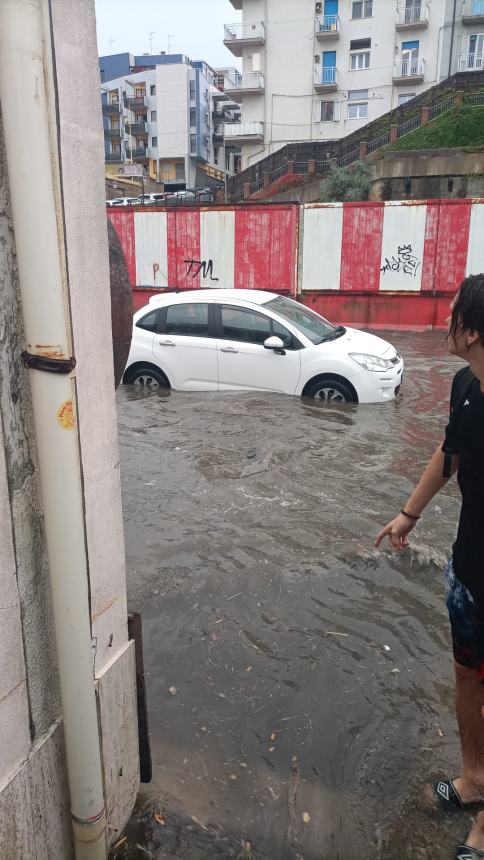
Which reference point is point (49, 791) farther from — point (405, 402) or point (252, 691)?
point (405, 402)

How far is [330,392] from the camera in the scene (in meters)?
8.14

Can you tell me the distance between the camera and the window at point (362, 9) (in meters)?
43.7

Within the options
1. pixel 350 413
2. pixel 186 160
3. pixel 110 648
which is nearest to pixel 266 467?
pixel 350 413

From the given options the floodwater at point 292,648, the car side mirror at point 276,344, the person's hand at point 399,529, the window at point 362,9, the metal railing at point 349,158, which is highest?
the window at point 362,9

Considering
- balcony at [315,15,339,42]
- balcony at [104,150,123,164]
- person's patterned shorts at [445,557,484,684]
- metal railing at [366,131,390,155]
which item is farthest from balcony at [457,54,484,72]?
person's patterned shorts at [445,557,484,684]

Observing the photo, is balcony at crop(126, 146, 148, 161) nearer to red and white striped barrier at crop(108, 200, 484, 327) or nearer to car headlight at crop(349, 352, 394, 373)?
red and white striped barrier at crop(108, 200, 484, 327)

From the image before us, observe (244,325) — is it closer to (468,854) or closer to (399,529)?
(399,529)

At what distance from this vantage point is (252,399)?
8.38 metres

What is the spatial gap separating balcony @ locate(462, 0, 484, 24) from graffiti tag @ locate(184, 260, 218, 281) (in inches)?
1493

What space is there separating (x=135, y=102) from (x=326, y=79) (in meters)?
33.3

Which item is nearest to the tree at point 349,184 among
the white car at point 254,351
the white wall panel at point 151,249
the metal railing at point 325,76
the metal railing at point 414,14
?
the white wall panel at point 151,249

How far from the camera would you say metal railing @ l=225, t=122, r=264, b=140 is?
154 ft

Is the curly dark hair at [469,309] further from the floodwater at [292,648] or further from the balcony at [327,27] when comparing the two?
the balcony at [327,27]

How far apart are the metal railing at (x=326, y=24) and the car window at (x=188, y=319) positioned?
146 ft
